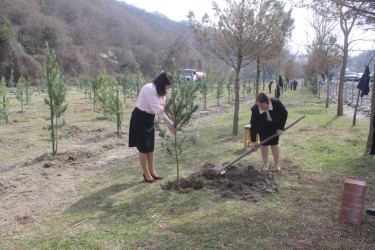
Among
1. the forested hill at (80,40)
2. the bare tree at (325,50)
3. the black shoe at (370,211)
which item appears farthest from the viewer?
the forested hill at (80,40)

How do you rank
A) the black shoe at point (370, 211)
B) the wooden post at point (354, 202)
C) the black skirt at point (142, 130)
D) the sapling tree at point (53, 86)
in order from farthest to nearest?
the sapling tree at point (53, 86)
the black skirt at point (142, 130)
the black shoe at point (370, 211)
the wooden post at point (354, 202)

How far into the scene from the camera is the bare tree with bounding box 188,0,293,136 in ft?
24.7

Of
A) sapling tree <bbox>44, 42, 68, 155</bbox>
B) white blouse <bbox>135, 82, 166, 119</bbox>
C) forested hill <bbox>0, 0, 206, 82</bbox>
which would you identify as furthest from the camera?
forested hill <bbox>0, 0, 206, 82</bbox>

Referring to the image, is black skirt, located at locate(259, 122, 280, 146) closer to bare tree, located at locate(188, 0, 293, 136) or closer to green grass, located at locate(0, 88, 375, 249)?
green grass, located at locate(0, 88, 375, 249)

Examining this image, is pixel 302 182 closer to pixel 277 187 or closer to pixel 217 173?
pixel 277 187

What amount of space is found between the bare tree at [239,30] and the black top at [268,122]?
136 inches

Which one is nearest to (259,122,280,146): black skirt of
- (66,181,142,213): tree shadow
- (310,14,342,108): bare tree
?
(66,181,142,213): tree shadow

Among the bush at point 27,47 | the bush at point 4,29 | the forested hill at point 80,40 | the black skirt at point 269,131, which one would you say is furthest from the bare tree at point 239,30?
the bush at point 27,47

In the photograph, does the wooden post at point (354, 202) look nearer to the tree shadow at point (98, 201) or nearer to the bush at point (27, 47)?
the tree shadow at point (98, 201)

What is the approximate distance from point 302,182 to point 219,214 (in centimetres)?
172

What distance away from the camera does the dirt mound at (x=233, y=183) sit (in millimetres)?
3973

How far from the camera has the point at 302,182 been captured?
4.41 metres

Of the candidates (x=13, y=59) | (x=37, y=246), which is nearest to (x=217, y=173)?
(x=37, y=246)

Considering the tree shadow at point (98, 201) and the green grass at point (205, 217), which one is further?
the tree shadow at point (98, 201)
